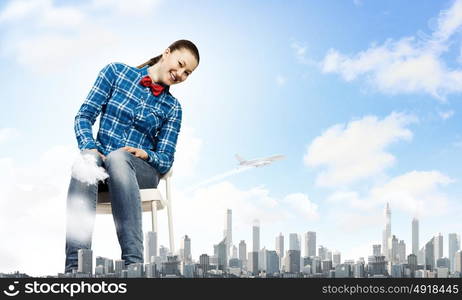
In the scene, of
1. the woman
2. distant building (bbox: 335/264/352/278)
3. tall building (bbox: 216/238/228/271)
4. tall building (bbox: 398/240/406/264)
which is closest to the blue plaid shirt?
the woman

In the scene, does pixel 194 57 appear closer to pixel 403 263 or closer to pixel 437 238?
pixel 403 263

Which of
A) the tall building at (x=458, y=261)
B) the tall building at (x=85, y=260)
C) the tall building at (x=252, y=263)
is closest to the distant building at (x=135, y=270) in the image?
the tall building at (x=85, y=260)

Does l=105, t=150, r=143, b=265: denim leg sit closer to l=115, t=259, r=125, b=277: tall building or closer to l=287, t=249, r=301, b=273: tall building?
l=115, t=259, r=125, b=277: tall building

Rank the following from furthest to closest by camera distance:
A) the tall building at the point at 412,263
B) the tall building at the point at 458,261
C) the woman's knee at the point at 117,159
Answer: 1. the tall building at the point at 458,261
2. the woman's knee at the point at 117,159
3. the tall building at the point at 412,263

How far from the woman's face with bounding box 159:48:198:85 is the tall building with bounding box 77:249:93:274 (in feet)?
4.06

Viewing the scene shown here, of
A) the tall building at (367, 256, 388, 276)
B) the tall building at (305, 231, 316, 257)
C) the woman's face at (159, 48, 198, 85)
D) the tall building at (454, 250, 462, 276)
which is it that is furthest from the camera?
the tall building at (305, 231, 316, 257)

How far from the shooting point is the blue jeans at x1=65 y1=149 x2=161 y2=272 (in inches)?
145

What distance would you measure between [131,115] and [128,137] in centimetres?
14

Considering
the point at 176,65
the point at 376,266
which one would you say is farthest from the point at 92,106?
the point at 376,266

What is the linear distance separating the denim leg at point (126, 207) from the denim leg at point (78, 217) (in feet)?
0.43

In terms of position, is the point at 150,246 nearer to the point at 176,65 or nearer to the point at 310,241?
the point at 176,65

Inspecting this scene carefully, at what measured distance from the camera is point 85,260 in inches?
140

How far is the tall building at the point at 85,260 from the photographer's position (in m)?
3.48

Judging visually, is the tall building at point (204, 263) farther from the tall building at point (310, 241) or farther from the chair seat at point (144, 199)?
the tall building at point (310, 241)
